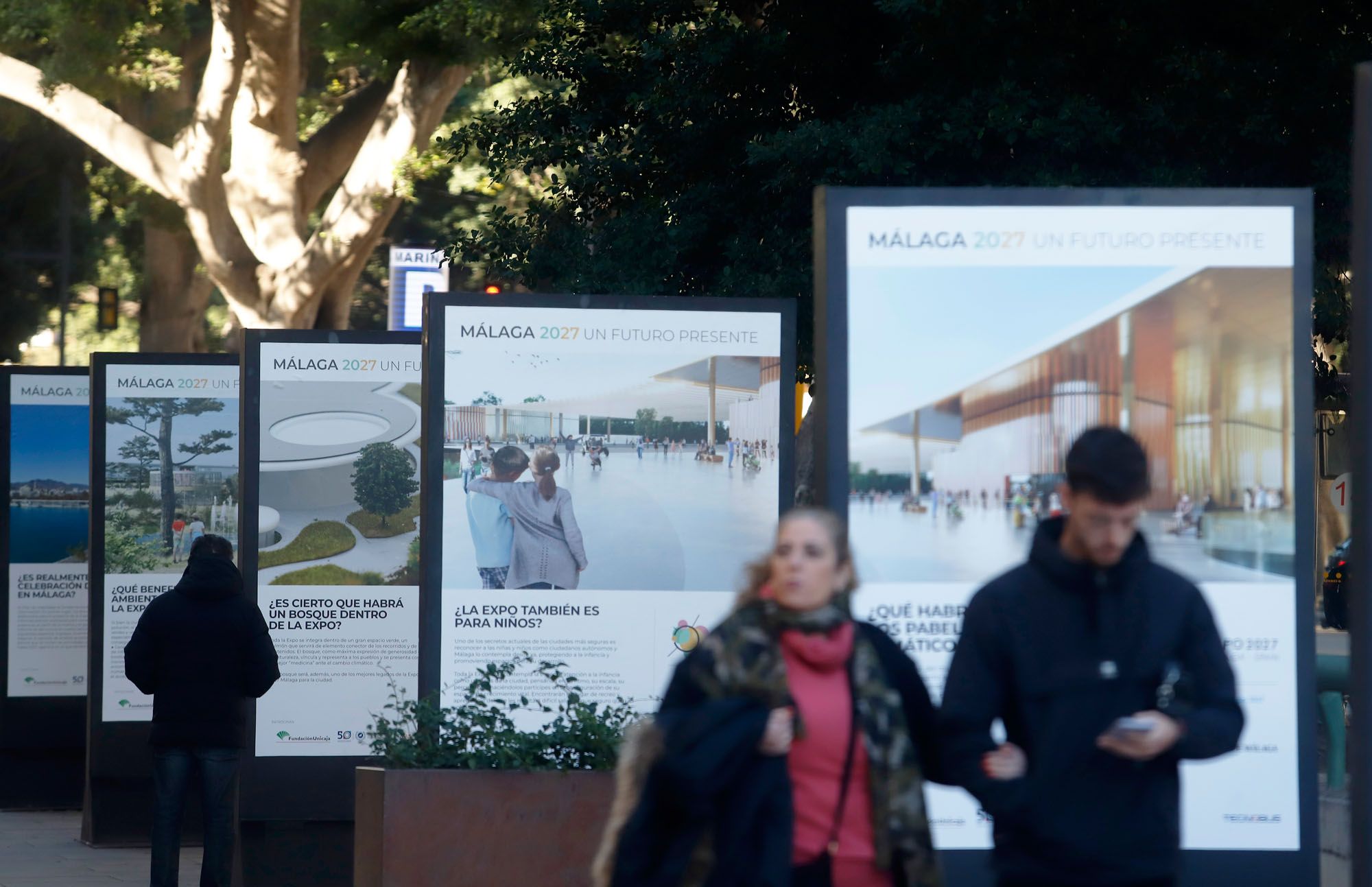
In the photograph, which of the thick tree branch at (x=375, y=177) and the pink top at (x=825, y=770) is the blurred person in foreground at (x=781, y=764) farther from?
the thick tree branch at (x=375, y=177)

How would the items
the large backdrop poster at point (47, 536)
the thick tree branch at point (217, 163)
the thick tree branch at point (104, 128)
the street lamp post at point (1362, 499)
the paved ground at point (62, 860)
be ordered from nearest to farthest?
the street lamp post at point (1362, 499), the paved ground at point (62, 860), the large backdrop poster at point (47, 536), the thick tree branch at point (217, 163), the thick tree branch at point (104, 128)

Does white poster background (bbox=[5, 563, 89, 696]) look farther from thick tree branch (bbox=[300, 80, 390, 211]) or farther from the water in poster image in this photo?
thick tree branch (bbox=[300, 80, 390, 211])

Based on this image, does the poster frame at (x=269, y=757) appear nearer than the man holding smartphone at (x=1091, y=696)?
No

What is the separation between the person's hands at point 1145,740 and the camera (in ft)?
11.1

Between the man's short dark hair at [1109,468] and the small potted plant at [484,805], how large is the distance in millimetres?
3354

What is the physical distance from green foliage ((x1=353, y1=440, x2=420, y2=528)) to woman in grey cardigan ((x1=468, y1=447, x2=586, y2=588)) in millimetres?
2576

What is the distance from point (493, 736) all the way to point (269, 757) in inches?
128

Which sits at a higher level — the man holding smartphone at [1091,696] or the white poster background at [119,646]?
the man holding smartphone at [1091,696]

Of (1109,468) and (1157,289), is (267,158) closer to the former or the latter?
(1157,289)

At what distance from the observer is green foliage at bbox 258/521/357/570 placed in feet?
32.1

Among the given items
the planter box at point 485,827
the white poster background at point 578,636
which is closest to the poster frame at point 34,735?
the white poster background at point 578,636

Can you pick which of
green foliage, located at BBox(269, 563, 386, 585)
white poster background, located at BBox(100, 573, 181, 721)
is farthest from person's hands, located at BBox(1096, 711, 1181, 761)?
white poster background, located at BBox(100, 573, 181, 721)

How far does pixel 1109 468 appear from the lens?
3504 mm

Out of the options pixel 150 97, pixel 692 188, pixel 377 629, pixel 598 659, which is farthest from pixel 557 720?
pixel 150 97
